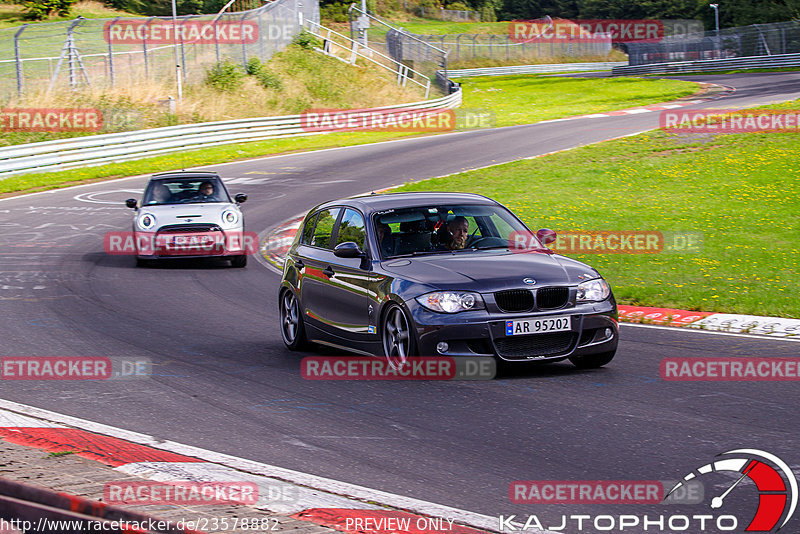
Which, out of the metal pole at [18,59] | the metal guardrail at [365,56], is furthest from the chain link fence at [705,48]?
the metal pole at [18,59]

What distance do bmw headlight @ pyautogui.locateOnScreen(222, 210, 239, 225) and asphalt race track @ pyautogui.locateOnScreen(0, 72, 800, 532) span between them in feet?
9.09

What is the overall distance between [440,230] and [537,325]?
1.59 metres

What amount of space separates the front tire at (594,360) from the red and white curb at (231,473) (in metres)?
3.65

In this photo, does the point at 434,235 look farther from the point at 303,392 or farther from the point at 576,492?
the point at 576,492

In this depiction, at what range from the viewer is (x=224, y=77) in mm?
44938

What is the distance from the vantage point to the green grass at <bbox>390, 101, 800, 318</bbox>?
13391mm

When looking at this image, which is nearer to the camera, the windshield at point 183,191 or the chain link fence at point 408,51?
the windshield at point 183,191

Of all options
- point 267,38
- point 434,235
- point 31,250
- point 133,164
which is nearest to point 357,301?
Answer: point 434,235

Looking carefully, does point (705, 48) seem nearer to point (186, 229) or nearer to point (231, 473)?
point (186, 229)

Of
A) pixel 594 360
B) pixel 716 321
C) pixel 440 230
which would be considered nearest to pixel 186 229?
pixel 440 230

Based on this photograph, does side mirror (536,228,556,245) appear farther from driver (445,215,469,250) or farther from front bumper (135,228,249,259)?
front bumper (135,228,249,259)

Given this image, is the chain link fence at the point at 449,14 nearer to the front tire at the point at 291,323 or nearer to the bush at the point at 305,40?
the bush at the point at 305,40

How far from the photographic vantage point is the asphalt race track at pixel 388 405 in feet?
19.5

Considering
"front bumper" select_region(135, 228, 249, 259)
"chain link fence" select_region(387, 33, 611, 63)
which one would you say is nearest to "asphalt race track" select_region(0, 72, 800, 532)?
"front bumper" select_region(135, 228, 249, 259)
